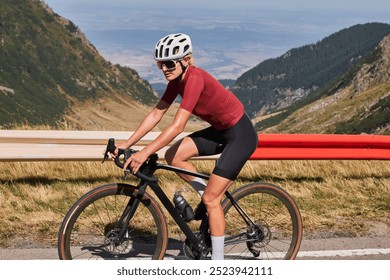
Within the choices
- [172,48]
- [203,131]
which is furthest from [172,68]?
[203,131]

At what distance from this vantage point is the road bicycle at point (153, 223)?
4250 millimetres

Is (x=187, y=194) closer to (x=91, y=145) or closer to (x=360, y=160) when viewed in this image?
(x=91, y=145)

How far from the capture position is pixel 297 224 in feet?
16.5

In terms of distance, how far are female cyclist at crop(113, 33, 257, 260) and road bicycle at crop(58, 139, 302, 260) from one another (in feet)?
0.51

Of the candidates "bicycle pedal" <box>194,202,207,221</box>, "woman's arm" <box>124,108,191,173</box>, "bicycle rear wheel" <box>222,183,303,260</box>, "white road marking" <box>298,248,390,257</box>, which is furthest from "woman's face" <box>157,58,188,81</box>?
"white road marking" <box>298,248,390,257</box>

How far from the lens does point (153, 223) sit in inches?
180

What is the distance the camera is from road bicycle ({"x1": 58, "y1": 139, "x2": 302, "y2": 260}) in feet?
13.9

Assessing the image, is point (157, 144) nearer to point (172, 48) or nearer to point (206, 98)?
point (206, 98)

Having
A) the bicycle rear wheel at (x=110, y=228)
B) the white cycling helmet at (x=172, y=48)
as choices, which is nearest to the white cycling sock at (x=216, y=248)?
the bicycle rear wheel at (x=110, y=228)

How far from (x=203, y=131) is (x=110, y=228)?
118 cm

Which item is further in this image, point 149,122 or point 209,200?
point 149,122

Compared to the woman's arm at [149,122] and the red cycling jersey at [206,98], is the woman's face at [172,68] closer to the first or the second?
the red cycling jersey at [206,98]

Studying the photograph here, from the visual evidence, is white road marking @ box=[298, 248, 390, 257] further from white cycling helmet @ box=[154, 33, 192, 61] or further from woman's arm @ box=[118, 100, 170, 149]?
white cycling helmet @ box=[154, 33, 192, 61]

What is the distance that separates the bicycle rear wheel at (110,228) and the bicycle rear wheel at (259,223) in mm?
669
